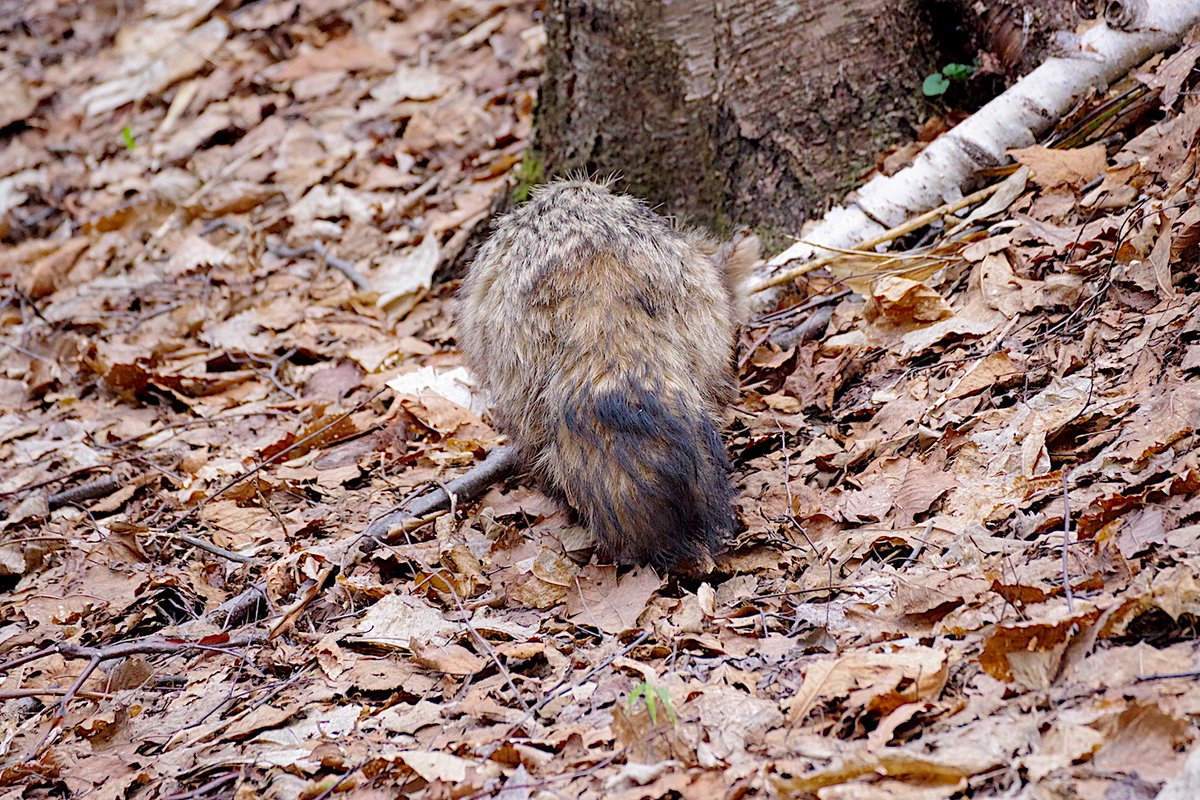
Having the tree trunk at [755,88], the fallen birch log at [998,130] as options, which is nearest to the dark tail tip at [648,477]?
the fallen birch log at [998,130]

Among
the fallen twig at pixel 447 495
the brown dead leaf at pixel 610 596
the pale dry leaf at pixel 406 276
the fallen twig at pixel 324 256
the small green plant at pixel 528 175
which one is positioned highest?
the small green plant at pixel 528 175

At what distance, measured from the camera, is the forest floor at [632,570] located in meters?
2.83

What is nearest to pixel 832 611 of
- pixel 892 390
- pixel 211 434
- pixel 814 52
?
pixel 892 390

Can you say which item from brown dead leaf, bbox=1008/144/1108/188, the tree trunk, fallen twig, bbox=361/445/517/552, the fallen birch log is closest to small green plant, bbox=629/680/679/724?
fallen twig, bbox=361/445/517/552

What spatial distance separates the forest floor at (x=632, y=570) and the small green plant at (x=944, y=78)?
87 cm

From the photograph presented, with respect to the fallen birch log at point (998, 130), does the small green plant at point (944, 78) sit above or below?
above

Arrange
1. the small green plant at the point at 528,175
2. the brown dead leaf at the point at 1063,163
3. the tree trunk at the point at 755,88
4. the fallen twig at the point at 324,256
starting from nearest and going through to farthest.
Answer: the brown dead leaf at the point at 1063,163
the tree trunk at the point at 755,88
the small green plant at the point at 528,175
the fallen twig at the point at 324,256

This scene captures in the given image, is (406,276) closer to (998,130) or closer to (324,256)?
(324,256)

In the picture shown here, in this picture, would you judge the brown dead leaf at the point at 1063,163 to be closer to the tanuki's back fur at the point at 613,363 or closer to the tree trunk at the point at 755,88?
the tree trunk at the point at 755,88

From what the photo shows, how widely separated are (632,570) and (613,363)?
2.55 ft

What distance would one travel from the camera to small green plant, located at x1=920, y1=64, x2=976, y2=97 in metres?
5.71

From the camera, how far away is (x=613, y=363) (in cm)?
381

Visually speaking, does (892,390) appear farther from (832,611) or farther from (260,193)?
(260,193)

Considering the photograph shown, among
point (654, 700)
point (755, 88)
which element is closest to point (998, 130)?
point (755, 88)
